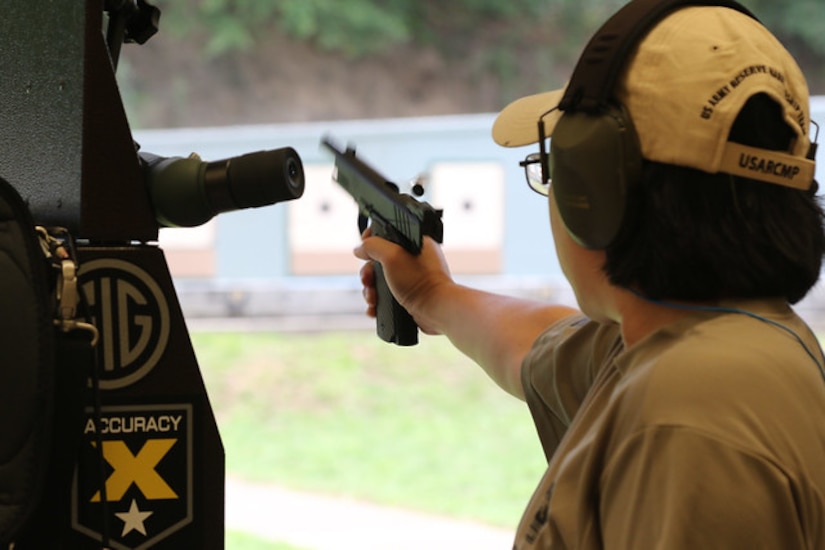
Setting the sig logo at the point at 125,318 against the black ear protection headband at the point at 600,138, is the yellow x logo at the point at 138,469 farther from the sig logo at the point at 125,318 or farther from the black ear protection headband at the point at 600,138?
the black ear protection headband at the point at 600,138

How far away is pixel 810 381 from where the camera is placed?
72 centimetres

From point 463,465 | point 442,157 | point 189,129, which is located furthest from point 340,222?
point 463,465

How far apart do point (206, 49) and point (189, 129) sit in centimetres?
51

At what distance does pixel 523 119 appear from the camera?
3.01ft

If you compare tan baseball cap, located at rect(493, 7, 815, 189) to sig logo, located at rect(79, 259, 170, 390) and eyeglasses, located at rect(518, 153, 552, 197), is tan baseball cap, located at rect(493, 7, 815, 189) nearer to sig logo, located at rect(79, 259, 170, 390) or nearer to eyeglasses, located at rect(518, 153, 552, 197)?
eyeglasses, located at rect(518, 153, 552, 197)

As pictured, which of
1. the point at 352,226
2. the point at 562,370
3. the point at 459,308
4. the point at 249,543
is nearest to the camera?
the point at 562,370

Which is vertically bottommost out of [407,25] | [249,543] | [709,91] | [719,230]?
[249,543]

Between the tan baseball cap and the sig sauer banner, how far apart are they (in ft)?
1.75

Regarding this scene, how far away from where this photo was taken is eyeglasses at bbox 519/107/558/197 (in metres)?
0.84

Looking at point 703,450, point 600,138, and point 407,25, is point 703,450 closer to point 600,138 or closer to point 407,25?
point 600,138

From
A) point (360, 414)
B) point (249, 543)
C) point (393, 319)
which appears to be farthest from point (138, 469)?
point (360, 414)

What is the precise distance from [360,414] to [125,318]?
157 inches

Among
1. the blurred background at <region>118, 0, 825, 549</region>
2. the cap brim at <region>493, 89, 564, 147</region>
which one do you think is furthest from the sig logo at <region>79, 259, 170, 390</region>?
the blurred background at <region>118, 0, 825, 549</region>

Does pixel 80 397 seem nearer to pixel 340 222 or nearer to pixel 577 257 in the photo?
pixel 577 257
